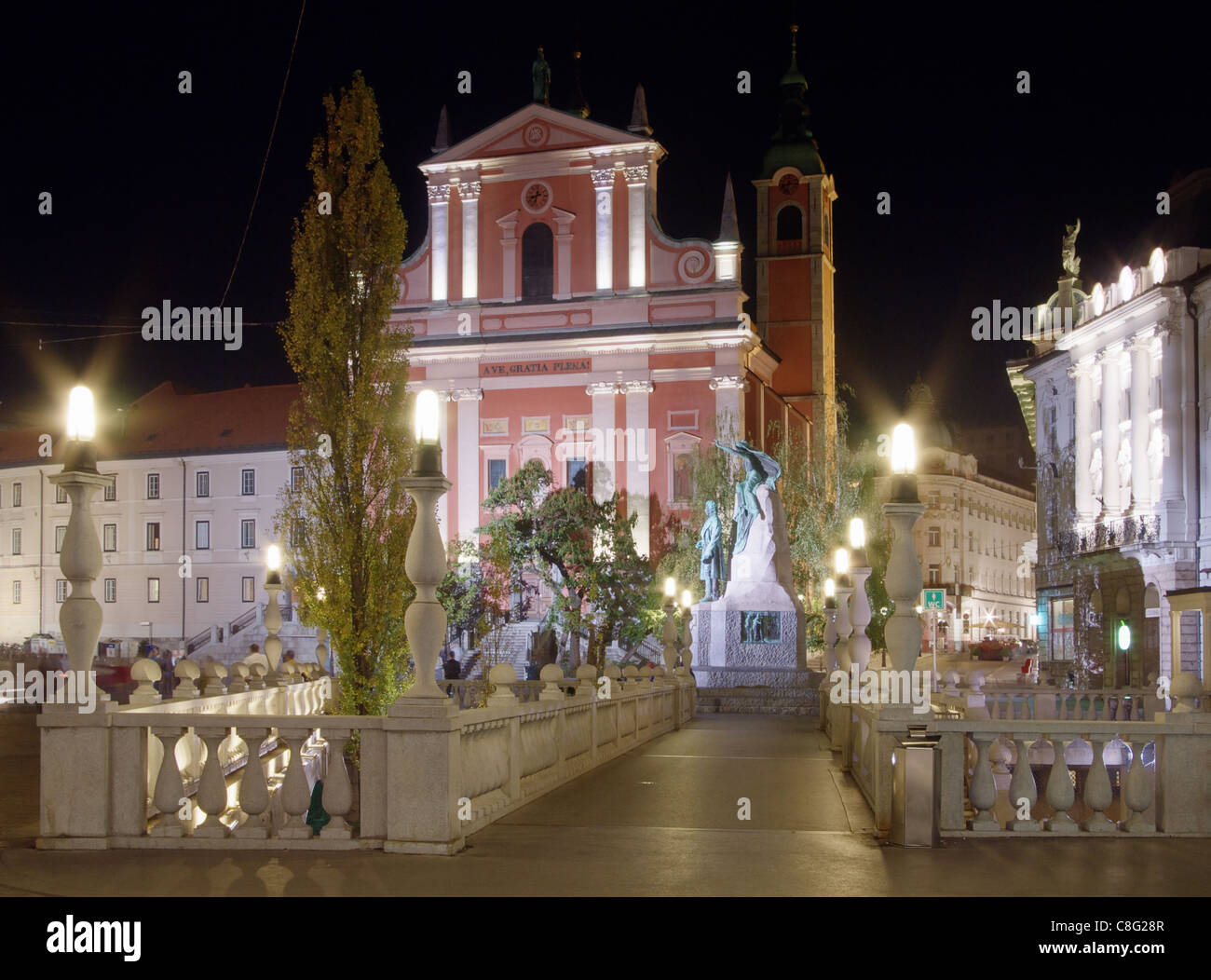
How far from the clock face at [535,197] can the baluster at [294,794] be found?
46.3 m

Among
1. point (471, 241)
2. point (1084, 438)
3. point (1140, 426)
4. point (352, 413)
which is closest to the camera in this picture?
point (352, 413)

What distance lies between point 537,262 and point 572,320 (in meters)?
2.96

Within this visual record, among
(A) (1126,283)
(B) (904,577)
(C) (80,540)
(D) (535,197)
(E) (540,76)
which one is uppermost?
(E) (540,76)

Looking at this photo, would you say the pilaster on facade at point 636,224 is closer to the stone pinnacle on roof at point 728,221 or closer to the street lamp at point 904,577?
the stone pinnacle on roof at point 728,221

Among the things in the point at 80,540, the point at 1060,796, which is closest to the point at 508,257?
the point at 80,540

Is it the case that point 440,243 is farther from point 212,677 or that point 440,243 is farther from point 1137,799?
point 1137,799

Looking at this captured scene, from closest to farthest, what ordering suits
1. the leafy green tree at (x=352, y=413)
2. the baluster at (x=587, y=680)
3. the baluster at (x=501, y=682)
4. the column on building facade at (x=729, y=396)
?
1. the baluster at (x=501, y=682)
2. the baluster at (x=587, y=680)
3. the leafy green tree at (x=352, y=413)
4. the column on building facade at (x=729, y=396)

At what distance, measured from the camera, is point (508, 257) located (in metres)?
54.7

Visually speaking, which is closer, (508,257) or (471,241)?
(508,257)

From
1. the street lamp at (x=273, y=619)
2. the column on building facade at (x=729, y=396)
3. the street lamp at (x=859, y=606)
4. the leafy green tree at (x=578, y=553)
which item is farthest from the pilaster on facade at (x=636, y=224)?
the street lamp at (x=859, y=606)

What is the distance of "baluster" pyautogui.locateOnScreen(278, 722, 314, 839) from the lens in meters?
9.71

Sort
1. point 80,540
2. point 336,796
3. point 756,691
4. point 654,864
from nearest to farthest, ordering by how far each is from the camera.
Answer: point 654,864 → point 336,796 → point 80,540 → point 756,691

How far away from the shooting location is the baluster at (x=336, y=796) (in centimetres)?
962
